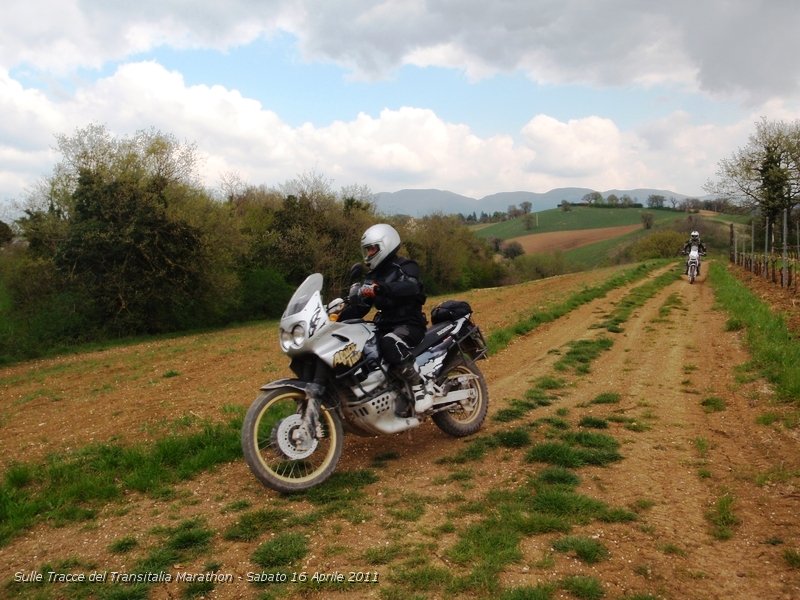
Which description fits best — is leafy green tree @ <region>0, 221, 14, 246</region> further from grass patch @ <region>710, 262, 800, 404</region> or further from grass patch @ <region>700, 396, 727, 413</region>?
grass patch @ <region>700, 396, 727, 413</region>

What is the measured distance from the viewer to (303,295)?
5.18 meters

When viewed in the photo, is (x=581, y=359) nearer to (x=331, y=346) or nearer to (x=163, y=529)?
(x=331, y=346)

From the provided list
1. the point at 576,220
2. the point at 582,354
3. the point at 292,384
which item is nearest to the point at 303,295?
the point at 292,384

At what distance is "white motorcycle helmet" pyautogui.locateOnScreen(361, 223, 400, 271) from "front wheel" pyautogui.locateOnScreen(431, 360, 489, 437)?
1.61m

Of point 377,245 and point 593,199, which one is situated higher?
point 593,199

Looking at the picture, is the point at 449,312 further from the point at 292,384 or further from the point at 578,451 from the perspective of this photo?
the point at 292,384

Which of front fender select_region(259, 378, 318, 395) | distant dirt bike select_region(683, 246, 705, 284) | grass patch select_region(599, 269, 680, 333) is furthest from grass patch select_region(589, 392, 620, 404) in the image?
distant dirt bike select_region(683, 246, 705, 284)

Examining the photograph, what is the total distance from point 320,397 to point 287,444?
48 centimetres

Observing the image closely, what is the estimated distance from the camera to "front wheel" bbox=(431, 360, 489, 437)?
612cm

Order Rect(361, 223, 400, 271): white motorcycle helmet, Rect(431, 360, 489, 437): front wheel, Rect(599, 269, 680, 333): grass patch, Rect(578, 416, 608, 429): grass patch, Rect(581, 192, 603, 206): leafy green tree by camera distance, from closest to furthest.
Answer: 1. Rect(361, 223, 400, 271): white motorcycle helmet
2. Rect(431, 360, 489, 437): front wheel
3. Rect(578, 416, 608, 429): grass patch
4. Rect(599, 269, 680, 333): grass patch
5. Rect(581, 192, 603, 206): leafy green tree

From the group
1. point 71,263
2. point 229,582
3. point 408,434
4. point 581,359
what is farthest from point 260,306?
point 229,582

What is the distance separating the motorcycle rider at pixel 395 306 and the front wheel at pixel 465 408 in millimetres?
468

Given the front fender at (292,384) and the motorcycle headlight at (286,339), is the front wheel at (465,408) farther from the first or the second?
the motorcycle headlight at (286,339)

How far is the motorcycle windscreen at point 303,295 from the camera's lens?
16.6ft
